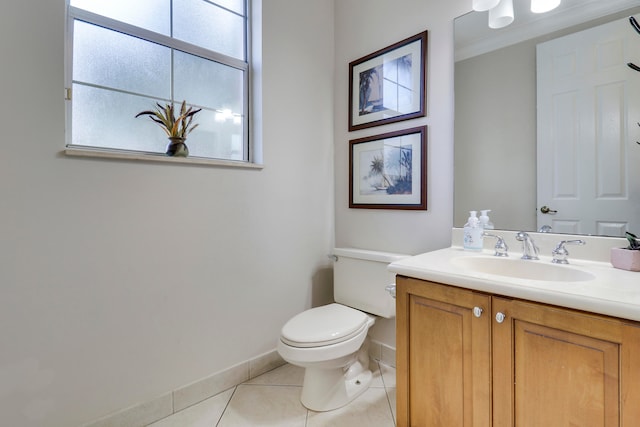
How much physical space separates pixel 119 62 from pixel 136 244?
87 cm

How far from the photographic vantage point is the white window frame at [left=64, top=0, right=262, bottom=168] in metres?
1.34

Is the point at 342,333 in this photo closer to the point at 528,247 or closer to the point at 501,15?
the point at 528,247

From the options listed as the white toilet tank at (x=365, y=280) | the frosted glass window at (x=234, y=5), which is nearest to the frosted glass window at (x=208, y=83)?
the frosted glass window at (x=234, y=5)

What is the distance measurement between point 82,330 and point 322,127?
1.70 metres

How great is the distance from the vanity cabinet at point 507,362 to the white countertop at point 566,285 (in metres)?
0.03

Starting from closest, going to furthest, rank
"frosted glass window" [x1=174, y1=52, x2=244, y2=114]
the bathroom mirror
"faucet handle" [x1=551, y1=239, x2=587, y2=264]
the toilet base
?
"faucet handle" [x1=551, y1=239, x2=587, y2=264] → the bathroom mirror → the toilet base → "frosted glass window" [x1=174, y1=52, x2=244, y2=114]

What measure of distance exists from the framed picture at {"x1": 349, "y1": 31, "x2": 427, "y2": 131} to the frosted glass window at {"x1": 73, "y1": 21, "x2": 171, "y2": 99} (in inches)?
44.0

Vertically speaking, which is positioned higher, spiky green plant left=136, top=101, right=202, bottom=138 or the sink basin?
spiky green plant left=136, top=101, right=202, bottom=138

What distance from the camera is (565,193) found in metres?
1.29

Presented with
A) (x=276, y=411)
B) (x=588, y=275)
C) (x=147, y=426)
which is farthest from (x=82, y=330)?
(x=588, y=275)

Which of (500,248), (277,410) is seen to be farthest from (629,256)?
(277,410)

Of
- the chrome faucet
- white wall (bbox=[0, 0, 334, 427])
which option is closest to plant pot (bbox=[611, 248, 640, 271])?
the chrome faucet

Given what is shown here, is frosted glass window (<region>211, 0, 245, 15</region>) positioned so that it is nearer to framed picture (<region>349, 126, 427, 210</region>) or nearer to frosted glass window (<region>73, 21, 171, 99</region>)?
frosted glass window (<region>73, 21, 171, 99</region>)

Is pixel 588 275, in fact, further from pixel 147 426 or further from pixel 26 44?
pixel 26 44
